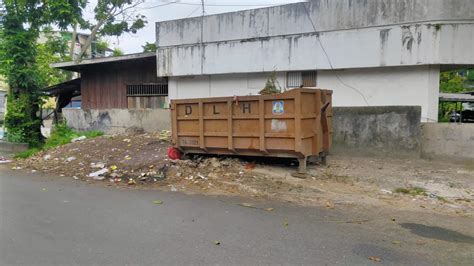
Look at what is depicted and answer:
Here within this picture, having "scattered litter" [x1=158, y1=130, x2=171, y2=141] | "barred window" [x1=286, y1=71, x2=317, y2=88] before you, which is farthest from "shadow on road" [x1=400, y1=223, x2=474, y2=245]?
"scattered litter" [x1=158, y1=130, x2=171, y2=141]

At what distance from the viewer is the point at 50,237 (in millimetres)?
4699

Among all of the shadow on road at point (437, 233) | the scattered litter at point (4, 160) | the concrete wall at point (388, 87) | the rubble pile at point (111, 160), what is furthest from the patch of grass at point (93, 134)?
the shadow on road at point (437, 233)

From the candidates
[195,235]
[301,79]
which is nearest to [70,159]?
[301,79]

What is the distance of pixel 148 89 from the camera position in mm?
15258

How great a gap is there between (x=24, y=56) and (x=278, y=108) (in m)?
11.2

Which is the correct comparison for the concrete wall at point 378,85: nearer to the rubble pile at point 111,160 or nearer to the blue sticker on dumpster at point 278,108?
the rubble pile at point 111,160

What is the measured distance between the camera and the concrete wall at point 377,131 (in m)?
9.47

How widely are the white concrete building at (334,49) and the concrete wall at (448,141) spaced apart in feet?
2.44

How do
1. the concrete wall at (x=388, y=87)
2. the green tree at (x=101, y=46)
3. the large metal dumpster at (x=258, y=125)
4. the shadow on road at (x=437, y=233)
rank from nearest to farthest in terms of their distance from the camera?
the shadow on road at (x=437, y=233)
the large metal dumpster at (x=258, y=125)
the concrete wall at (x=388, y=87)
the green tree at (x=101, y=46)

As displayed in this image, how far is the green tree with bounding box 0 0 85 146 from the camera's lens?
1402cm

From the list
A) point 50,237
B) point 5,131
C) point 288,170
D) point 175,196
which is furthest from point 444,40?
point 5,131

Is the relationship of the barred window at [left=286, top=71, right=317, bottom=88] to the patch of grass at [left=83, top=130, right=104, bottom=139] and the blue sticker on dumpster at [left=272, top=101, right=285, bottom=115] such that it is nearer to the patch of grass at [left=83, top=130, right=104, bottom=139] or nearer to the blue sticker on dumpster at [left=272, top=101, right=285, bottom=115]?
the blue sticker on dumpster at [left=272, top=101, right=285, bottom=115]

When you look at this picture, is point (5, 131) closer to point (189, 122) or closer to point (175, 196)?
point (189, 122)

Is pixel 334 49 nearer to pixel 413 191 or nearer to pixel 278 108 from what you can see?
pixel 278 108
